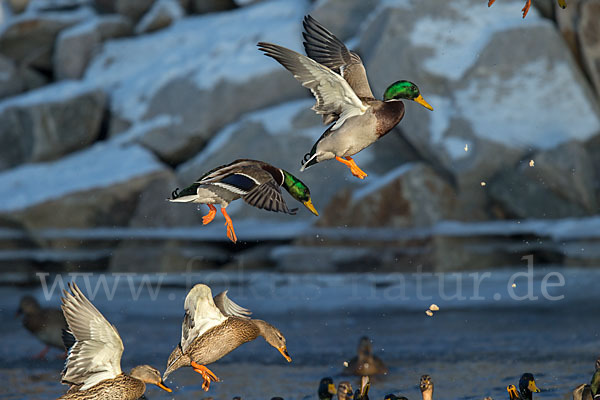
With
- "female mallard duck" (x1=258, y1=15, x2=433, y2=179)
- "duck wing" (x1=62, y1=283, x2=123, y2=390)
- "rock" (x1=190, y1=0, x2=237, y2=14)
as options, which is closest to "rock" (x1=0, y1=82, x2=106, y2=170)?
"rock" (x1=190, y1=0, x2=237, y2=14)

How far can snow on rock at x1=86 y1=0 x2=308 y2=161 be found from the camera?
13859mm

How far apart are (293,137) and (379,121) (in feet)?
27.2

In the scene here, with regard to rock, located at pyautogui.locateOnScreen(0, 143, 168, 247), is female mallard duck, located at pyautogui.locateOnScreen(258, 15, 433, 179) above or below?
above

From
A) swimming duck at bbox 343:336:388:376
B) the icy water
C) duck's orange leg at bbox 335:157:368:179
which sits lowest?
the icy water

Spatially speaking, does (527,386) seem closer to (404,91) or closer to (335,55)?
(404,91)

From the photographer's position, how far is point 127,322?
399 inches

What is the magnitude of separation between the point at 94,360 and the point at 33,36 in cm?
1274

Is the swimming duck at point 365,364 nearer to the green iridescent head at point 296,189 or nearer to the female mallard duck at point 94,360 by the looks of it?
the female mallard duck at point 94,360

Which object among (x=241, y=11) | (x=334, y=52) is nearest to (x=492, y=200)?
(x=241, y=11)

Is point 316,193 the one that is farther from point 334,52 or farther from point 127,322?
point 334,52

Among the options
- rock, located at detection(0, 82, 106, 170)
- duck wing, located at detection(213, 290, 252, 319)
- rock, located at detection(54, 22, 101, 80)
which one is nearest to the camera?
duck wing, located at detection(213, 290, 252, 319)

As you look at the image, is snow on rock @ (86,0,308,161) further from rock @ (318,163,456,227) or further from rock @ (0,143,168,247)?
rock @ (318,163,456,227)

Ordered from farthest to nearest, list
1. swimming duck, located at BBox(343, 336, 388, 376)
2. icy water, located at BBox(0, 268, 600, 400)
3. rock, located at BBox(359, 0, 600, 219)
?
rock, located at BBox(359, 0, 600, 219)
swimming duck, located at BBox(343, 336, 388, 376)
icy water, located at BBox(0, 268, 600, 400)

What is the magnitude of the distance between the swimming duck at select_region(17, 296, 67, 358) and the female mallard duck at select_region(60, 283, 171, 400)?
12.5 feet
